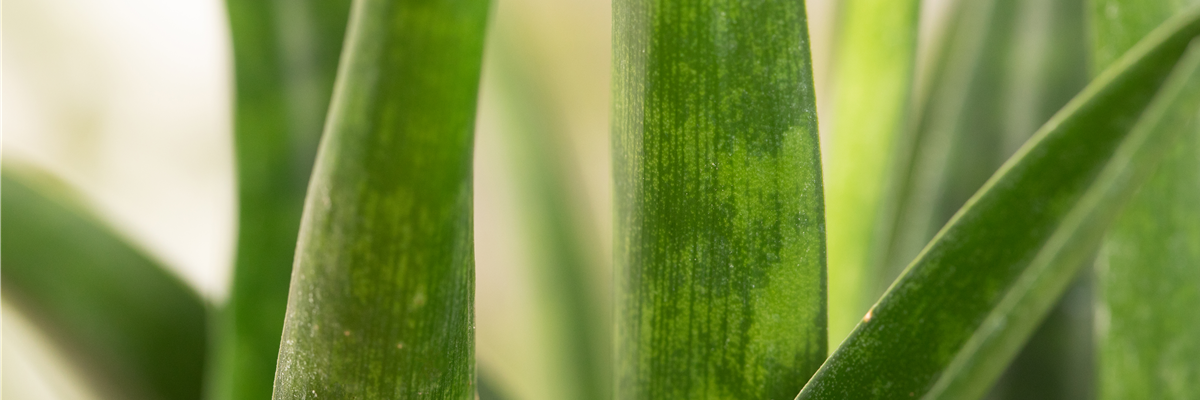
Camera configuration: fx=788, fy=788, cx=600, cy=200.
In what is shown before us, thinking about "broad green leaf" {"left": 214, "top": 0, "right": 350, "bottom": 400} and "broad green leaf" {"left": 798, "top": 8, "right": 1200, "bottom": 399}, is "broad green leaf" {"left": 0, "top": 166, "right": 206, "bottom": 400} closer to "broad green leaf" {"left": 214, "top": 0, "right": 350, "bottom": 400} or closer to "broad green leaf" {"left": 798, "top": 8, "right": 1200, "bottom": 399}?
"broad green leaf" {"left": 214, "top": 0, "right": 350, "bottom": 400}

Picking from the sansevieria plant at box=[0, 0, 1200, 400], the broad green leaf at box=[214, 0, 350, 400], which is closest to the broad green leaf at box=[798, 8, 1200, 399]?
the sansevieria plant at box=[0, 0, 1200, 400]

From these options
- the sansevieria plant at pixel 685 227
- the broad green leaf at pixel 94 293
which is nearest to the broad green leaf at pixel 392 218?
the sansevieria plant at pixel 685 227

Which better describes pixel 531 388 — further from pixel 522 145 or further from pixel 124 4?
pixel 124 4

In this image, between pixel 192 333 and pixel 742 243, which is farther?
pixel 192 333

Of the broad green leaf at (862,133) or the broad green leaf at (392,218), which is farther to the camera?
the broad green leaf at (862,133)

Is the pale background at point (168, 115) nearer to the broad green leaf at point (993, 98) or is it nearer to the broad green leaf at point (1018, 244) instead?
the broad green leaf at point (993, 98)

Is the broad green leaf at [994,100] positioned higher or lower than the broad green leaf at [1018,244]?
lower

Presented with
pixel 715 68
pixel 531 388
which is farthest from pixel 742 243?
pixel 531 388

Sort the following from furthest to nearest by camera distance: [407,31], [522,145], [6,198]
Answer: [522,145] → [6,198] → [407,31]
